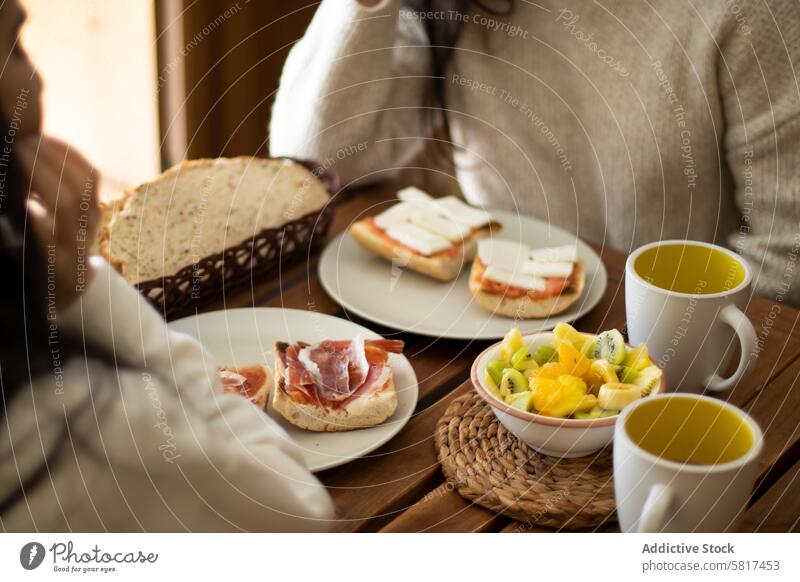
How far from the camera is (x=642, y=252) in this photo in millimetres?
425

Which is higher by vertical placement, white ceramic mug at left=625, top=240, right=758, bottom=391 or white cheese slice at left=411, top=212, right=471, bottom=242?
white ceramic mug at left=625, top=240, right=758, bottom=391

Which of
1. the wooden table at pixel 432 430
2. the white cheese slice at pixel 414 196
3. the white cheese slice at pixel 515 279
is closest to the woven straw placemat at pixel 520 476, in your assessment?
the wooden table at pixel 432 430

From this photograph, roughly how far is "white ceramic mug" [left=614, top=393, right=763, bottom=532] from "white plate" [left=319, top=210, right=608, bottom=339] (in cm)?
15

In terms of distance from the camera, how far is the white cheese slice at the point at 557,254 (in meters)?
0.52

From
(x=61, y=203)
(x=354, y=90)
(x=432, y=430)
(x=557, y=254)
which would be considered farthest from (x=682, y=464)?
(x=354, y=90)

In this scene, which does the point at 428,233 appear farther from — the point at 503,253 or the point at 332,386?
the point at 332,386

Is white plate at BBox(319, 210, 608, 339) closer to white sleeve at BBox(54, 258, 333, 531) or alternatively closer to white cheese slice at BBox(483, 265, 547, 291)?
white cheese slice at BBox(483, 265, 547, 291)

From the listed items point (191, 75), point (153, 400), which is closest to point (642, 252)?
point (153, 400)

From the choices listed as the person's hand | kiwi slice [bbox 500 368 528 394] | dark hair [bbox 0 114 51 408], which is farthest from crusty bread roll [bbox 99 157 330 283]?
kiwi slice [bbox 500 368 528 394]

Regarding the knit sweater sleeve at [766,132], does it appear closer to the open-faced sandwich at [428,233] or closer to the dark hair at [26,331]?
the open-faced sandwich at [428,233]

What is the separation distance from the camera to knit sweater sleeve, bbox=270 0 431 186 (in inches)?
26.0

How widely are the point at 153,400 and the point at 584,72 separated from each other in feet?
1.43

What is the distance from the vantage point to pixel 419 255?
533 mm

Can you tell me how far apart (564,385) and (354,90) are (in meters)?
0.39
